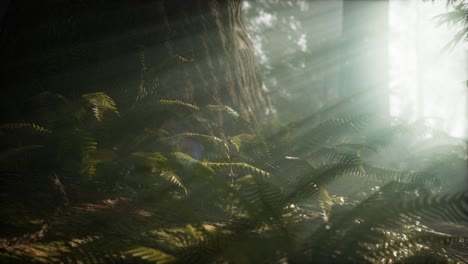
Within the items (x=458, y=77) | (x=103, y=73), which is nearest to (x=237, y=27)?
(x=103, y=73)

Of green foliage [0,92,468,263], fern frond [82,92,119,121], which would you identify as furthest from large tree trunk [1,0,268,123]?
fern frond [82,92,119,121]

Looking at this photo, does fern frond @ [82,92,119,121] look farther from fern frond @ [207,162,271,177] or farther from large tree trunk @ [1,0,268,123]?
fern frond @ [207,162,271,177]

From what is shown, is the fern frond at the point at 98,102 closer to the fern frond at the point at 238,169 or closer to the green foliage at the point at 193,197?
the green foliage at the point at 193,197

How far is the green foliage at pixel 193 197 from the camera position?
52.7 inches

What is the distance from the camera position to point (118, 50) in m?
2.85

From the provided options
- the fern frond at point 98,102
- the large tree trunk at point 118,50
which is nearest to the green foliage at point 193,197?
the fern frond at point 98,102

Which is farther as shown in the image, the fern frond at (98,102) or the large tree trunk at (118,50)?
the large tree trunk at (118,50)

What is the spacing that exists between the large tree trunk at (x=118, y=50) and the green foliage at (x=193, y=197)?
12.5 inches

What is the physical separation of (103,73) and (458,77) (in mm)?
22170

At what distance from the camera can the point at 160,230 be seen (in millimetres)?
1661

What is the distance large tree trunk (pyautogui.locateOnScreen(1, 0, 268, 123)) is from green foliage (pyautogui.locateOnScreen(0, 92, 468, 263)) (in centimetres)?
32

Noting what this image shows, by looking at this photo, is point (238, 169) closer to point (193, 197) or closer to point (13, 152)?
point (193, 197)

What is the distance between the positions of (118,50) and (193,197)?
164 cm

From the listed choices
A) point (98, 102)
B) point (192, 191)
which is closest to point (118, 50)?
point (98, 102)
